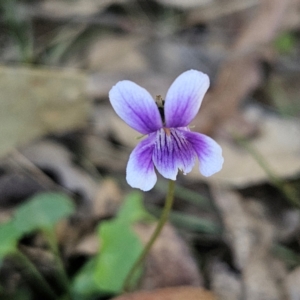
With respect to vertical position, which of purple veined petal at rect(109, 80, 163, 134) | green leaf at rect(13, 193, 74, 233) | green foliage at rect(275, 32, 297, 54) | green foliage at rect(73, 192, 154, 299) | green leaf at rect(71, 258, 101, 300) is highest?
purple veined petal at rect(109, 80, 163, 134)

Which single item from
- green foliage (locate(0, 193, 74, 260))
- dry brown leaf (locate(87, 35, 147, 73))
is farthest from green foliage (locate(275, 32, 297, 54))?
green foliage (locate(0, 193, 74, 260))

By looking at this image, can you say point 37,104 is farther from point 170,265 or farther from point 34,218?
point 170,265

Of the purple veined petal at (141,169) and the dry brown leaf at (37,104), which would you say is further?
the dry brown leaf at (37,104)

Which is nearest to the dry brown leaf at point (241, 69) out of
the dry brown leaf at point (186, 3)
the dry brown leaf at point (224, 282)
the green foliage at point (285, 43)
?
the green foliage at point (285, 43)

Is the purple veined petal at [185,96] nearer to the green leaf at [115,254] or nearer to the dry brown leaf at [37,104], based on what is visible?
the green leaf at [115,254]

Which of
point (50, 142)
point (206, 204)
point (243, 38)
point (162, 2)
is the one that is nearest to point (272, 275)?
point (206, 204)

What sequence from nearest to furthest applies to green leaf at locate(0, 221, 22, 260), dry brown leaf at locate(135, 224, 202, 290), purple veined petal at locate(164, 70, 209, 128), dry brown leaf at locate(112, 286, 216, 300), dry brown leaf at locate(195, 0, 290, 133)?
purple veined petal at locate(164, 70, 209, 128)
dry brown leaf at locate(112, 286, 216, 300)
green leaf at locate(0, 221, 22, 260)
dry brown leaf at locate(135, 224, 202, 290)
dry brown leaf at locate(195, 0, 290, 133)

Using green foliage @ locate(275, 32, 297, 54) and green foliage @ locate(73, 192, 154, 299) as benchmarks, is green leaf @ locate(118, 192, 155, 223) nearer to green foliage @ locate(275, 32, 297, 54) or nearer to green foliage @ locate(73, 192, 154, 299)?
green foliage @ locate(73, 192, 154, 299)
